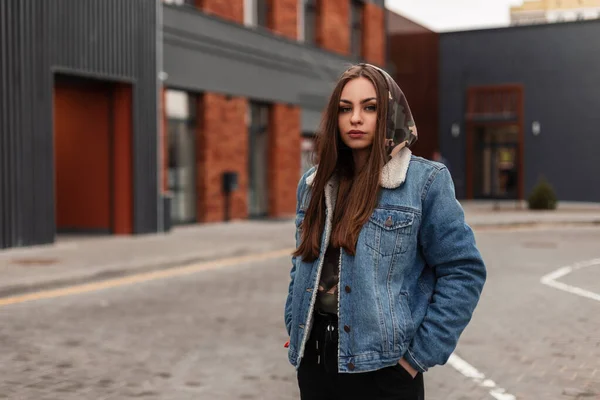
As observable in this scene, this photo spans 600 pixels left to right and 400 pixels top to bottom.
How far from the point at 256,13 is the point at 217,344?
17.0 m

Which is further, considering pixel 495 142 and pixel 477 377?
pixel 495 142

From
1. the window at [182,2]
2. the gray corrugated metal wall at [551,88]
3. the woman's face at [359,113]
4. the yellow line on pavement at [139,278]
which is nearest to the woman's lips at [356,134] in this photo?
Answer: the woman's face at [359,113]

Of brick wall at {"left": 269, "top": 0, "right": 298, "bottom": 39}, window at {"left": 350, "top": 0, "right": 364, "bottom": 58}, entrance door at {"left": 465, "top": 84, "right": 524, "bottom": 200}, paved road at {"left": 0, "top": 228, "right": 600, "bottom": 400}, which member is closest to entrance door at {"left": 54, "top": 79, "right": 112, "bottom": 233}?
paved road at {"left": 0, "top": 228, "right": 600, "bottom": 400}

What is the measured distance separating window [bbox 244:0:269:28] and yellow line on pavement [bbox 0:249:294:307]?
9.43 metres

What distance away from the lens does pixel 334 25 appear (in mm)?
26719

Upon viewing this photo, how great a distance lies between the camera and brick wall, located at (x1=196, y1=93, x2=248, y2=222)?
20.3 metres

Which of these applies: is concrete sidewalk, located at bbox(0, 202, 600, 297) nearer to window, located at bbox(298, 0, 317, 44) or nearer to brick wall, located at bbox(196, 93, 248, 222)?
brick wall, located at bbox(196, 93, 248, 222)

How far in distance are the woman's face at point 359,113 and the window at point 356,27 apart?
26.6m

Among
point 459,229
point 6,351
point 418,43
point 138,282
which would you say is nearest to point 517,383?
point 459,229

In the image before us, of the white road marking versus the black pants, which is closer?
the black pants

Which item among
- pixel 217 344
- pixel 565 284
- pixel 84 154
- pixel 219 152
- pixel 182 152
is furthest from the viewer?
pixel 219 152

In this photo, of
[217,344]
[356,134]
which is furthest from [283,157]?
[356,134]

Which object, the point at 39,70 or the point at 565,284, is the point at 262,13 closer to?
the point at 39,70

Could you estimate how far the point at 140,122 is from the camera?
57.4 ft
